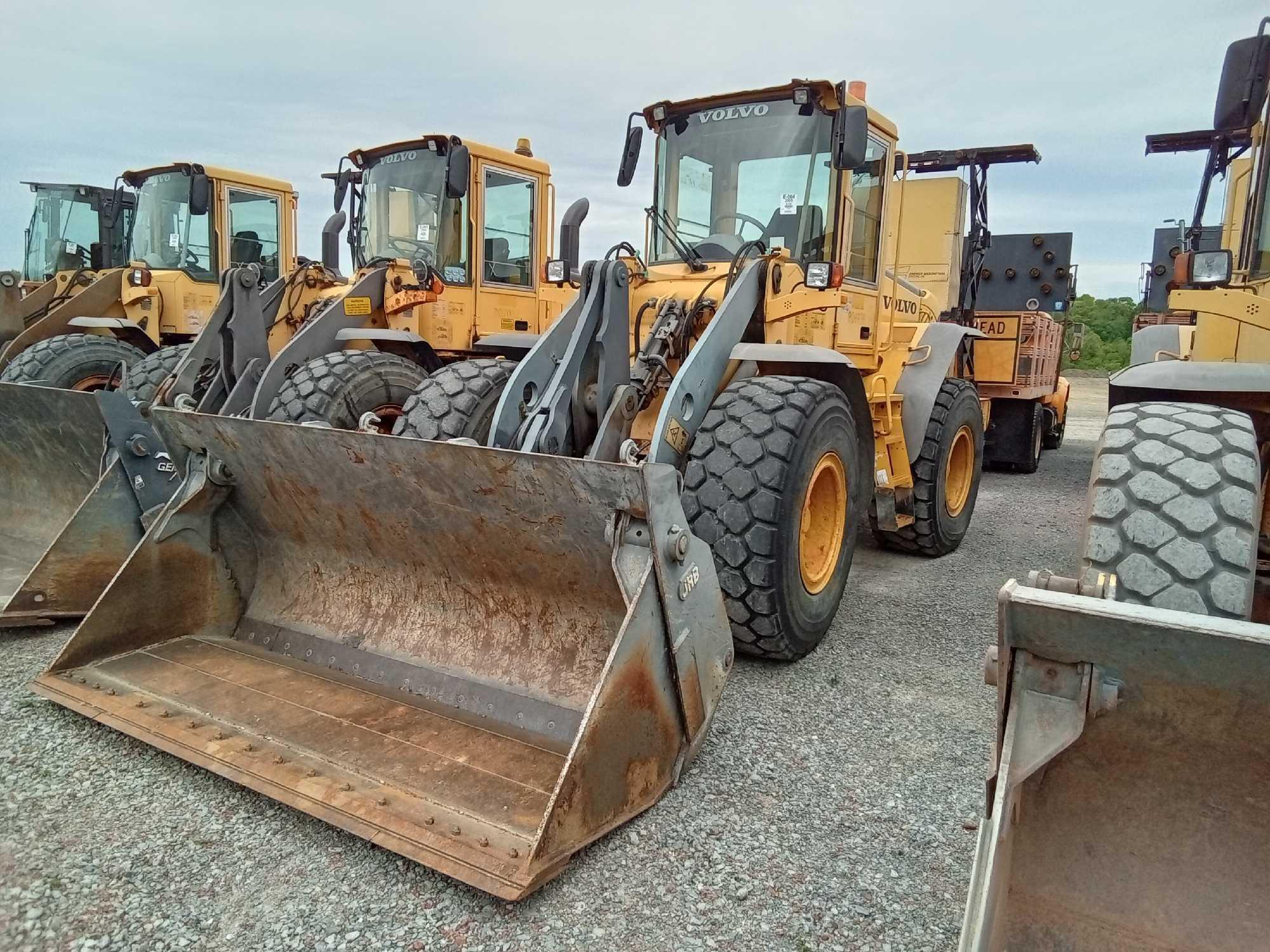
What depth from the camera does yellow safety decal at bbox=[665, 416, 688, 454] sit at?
12.1 feet

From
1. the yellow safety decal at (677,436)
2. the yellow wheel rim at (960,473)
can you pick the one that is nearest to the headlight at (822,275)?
the yellow safety decal at (677,436)

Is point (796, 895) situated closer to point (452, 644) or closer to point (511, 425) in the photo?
point (452, 644)

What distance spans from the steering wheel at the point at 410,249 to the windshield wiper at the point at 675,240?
122 inches

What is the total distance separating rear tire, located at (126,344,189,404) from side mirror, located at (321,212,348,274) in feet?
5.38

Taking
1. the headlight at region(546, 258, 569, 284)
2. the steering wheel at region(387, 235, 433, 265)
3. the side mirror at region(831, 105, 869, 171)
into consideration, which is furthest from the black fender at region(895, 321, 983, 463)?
the steering wheel at region(387, 235, 433, 265)

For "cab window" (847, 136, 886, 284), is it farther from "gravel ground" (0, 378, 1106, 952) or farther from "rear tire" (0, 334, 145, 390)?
"rear tire" (0, 334, 145, 390)

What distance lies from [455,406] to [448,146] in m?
4.01

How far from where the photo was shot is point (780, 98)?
15.4 feet

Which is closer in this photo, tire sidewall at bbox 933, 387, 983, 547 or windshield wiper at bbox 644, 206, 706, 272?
windshield wiper at bbox 644, 206, 706, 272

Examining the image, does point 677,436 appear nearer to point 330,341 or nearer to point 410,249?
point 330,341

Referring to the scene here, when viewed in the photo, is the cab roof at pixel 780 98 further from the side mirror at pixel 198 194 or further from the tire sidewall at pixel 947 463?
the side mirror at pixel 198 194

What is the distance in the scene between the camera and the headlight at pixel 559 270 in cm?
511

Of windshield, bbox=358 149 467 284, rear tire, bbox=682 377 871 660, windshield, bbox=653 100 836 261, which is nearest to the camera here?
rear tire, bbox=682 377 871 660

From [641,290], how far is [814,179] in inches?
43.4
